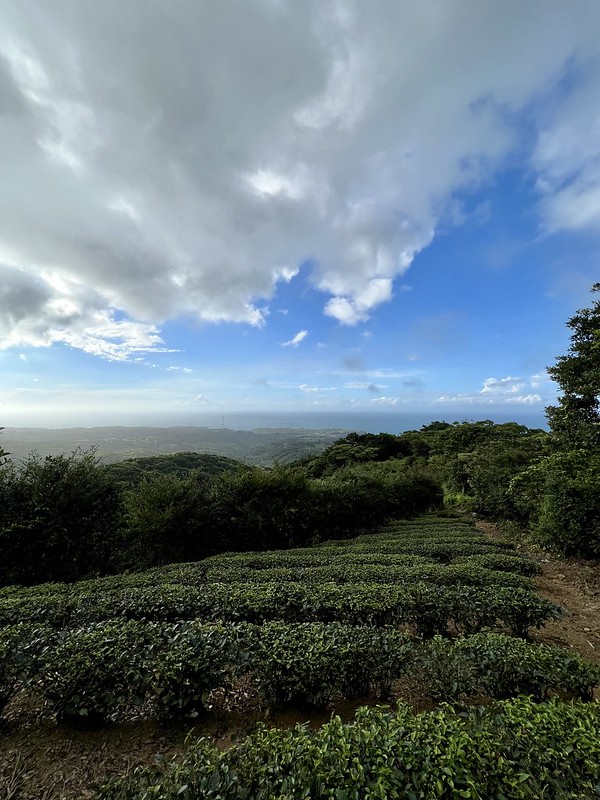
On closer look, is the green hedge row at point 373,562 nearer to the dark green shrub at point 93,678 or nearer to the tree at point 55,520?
the tree at point 55,520

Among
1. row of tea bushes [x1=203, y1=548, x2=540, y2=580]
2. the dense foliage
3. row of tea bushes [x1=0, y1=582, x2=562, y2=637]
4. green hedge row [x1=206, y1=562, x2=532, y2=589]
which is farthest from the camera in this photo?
the dense foliage

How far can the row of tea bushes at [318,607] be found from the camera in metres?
4.79

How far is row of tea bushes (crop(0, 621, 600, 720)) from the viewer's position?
3.11 metres

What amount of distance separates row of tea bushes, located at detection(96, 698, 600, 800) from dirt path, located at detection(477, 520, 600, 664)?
374 cm

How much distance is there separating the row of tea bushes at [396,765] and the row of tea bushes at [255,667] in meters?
1.00

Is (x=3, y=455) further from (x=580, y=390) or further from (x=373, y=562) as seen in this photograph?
(x=580, y=390)

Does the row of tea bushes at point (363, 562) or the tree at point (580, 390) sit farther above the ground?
the tree at point (580, 390)

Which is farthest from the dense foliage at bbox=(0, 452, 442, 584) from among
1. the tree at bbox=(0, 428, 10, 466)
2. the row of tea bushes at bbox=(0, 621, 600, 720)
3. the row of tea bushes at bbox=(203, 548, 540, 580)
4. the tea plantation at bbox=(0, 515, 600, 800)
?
the row of tea bushes at bbox=(0, 621, 600, 720)

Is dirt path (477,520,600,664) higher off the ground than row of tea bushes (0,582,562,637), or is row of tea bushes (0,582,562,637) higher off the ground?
row of tea bushes (0,582,562,637)

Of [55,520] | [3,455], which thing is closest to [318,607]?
[55,520]

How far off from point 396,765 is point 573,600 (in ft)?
28.3

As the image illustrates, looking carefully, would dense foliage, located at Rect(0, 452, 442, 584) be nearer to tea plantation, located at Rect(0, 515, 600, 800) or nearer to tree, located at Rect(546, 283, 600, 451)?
tea plantation, located at Rect(0, 515, 600, 800)

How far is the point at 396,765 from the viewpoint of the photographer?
1960mm

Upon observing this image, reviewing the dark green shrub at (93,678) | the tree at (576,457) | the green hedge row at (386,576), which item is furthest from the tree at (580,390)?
the dark green shrub at (93,678)
